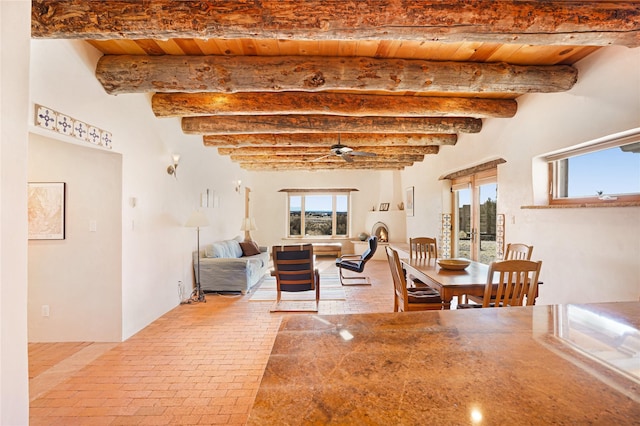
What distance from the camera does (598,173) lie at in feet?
9.30

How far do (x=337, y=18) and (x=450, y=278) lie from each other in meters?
2.13

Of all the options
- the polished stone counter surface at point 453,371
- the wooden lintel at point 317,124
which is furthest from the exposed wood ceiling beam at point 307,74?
the polished stone counter surface at point 453,371

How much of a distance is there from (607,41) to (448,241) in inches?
165

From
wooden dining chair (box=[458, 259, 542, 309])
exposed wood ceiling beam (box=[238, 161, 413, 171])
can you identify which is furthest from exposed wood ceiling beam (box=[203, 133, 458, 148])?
wooden dining chair (box=[458, 259, 542, 309])

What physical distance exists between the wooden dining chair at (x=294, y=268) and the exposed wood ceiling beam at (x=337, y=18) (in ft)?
8.50

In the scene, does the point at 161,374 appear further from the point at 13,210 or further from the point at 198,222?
the point at 198,222

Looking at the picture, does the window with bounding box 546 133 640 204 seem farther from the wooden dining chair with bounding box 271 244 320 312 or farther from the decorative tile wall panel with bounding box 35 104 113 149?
the decorative tile wall panel with bounding box 35 104 113 149

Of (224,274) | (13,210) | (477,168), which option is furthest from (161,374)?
(477,168)

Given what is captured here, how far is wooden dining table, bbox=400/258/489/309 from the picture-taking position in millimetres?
2375

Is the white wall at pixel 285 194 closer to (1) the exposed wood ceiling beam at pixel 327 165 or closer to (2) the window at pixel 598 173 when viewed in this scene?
(1) the exposed wood ceiling beam at pixel 327 165

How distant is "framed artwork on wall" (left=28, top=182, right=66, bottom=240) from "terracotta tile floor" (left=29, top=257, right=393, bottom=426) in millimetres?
1094

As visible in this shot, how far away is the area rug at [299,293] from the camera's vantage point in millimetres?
4602

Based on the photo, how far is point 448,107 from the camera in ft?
12.2

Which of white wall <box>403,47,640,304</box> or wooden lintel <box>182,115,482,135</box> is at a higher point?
wooden lintel <box>182,115,482,135</box>
